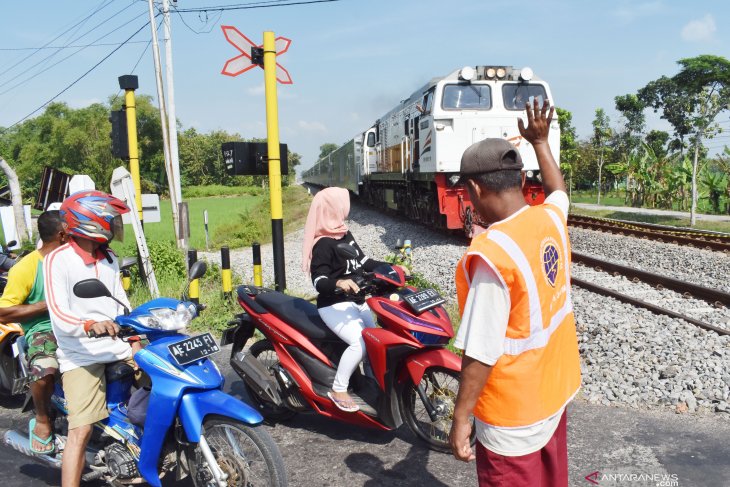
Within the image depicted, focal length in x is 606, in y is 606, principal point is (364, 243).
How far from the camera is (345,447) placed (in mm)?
4156

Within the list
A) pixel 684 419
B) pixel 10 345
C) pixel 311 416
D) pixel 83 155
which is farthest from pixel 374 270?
pixel 83 155

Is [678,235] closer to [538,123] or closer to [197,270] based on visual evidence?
[538,123]

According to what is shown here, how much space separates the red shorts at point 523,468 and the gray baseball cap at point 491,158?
1003 millimetres

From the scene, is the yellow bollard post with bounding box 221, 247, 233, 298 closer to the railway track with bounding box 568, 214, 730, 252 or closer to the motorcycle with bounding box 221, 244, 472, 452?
the motorcycle with bounding box 221, 244, 472, 452

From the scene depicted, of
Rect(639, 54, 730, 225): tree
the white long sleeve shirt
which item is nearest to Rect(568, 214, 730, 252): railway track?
the white long sleeve shirt

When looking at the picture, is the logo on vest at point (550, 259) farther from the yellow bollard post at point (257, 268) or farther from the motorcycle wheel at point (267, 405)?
the yellow bollard post at point (257, 268)

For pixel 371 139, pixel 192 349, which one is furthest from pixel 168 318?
pixel 371 139

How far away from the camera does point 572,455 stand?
388 cm

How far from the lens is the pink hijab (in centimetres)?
401

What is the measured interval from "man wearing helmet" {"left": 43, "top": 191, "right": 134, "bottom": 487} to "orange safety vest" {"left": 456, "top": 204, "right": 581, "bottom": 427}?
216 centimetres

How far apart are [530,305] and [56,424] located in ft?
10.4

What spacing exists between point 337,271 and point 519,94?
10156 millimetres

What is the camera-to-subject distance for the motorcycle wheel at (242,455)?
9.78ft

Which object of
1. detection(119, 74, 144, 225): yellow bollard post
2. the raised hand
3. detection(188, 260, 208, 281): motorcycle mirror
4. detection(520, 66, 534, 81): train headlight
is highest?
detection(520, 66, 534, 81): train headlight
